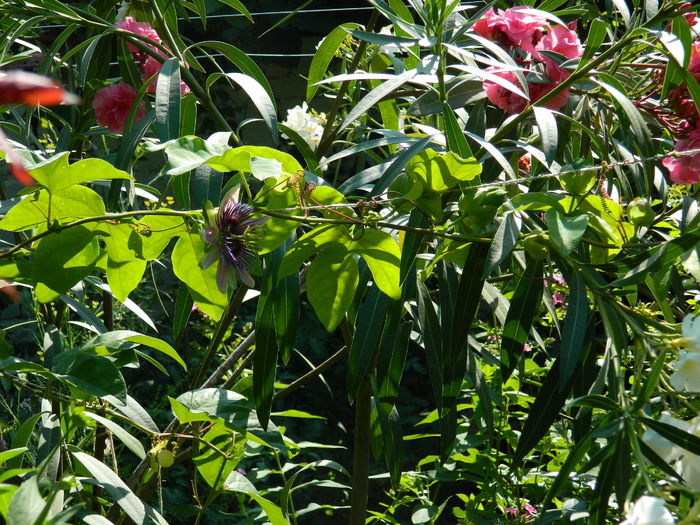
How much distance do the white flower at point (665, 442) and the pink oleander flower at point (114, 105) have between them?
0.83 meters

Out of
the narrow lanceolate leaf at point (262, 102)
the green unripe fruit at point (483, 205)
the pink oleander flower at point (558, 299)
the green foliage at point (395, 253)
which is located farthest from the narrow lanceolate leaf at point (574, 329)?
the pink oleander flower at point (558, 299)

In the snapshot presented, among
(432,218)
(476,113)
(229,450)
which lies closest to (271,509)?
(229,450)

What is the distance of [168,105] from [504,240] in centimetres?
38

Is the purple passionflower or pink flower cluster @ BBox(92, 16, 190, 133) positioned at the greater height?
the purple passionflower

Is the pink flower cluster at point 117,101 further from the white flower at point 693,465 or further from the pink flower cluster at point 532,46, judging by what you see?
the white flower at point 693,465

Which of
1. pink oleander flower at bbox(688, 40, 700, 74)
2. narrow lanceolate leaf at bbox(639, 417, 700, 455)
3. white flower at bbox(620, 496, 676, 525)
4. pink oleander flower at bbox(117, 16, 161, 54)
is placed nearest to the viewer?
white flower at bbox(620, 496, 676, 525)

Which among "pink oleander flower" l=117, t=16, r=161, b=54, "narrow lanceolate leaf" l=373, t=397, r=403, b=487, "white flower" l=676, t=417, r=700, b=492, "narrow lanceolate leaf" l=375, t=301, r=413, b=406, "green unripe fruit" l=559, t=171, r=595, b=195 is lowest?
"narrow lanceolate leaf" l=373, t=397, r=403, b=487

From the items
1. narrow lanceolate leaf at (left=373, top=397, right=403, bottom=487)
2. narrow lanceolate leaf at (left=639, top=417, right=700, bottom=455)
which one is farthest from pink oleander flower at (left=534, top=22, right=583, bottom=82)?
narrow lanceolate leaf at (left=639, top=417, right=700, bottom=455)

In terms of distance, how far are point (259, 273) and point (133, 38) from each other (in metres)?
0.50

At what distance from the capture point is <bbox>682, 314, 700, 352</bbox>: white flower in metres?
0.47

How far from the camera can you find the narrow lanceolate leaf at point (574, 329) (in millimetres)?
678

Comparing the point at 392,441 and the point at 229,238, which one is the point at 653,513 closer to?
the point at 229,238

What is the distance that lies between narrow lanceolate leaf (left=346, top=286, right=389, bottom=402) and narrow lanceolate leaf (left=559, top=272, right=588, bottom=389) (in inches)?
7.6

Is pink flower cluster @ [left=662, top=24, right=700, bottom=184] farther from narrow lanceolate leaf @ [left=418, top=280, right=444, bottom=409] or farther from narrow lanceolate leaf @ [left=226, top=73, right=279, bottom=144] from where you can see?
narrow lanceolate leaf @ [left=226, top=73, right=279, bottom=144]
